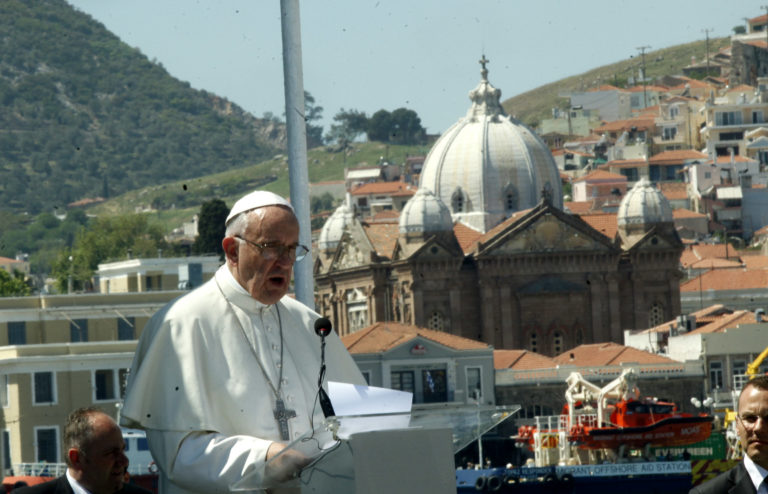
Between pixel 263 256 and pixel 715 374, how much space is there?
66.0m

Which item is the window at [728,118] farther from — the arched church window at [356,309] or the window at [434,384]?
the window at [434,384]

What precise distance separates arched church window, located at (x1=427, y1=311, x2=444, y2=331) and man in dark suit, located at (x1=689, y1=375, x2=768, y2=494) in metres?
80.1

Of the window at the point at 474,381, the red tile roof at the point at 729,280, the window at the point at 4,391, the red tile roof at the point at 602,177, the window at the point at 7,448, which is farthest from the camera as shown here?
the red tile roof at the point at 602,177

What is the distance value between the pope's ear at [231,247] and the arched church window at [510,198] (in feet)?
286

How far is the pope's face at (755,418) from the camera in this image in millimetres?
6527

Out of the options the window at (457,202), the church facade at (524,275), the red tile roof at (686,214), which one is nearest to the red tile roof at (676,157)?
the red tile roof at (686,214)

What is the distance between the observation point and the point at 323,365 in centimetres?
646

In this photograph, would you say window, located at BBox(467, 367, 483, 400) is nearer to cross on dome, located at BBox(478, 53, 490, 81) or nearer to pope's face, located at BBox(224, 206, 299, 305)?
cross on dome, located at BBox(478, 53, 490, 81)

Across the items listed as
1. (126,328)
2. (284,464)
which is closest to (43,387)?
(126,328)

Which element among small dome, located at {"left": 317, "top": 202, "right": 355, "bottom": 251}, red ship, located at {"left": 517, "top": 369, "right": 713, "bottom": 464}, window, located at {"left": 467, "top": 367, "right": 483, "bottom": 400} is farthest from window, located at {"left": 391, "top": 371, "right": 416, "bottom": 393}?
small dome, located at {"left": 317, "top": 202, "right": 355, "bottom": 251}

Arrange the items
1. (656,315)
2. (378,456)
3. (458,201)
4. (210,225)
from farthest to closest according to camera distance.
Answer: (210,225), (458,201), (656,315), (378,456)

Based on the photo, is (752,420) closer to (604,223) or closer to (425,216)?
(425,216)

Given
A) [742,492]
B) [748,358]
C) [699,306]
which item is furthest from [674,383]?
[742,492]

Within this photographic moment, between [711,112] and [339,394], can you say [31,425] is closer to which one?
[339,394]
